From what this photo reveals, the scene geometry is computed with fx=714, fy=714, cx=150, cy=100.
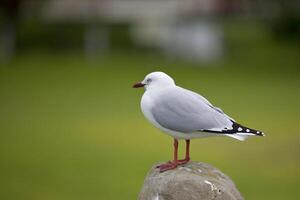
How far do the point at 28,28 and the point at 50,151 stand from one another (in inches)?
758

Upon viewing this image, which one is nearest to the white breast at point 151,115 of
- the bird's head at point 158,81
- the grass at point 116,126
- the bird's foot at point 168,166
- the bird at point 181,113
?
the bird at point 181,113

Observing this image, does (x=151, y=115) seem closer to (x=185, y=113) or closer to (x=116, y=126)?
(x=185, y=113)

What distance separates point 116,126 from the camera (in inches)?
663

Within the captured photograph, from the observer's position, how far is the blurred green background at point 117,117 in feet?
41.8

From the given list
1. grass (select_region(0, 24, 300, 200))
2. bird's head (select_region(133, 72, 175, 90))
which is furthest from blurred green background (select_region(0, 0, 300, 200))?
bird's head (select_region(133, 72, 175, 90))

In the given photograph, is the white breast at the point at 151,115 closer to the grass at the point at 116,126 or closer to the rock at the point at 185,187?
the rock at the point at 185,187

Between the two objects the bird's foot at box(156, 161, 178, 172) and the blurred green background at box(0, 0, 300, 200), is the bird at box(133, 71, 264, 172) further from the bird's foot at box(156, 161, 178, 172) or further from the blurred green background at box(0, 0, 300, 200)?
the blurred green background at box(0, 0, 300, 200)

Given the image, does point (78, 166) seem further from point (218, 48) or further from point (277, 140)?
point (218, 48)

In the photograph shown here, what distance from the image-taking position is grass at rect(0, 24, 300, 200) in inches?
496

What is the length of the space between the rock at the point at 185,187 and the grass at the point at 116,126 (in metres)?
5.52

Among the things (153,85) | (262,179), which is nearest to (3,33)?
(262,179)

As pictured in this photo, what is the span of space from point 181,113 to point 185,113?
0.03 meters

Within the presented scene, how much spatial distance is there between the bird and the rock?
1.09 feet

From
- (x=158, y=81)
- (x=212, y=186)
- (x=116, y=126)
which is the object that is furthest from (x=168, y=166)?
(x=116, y=126)
